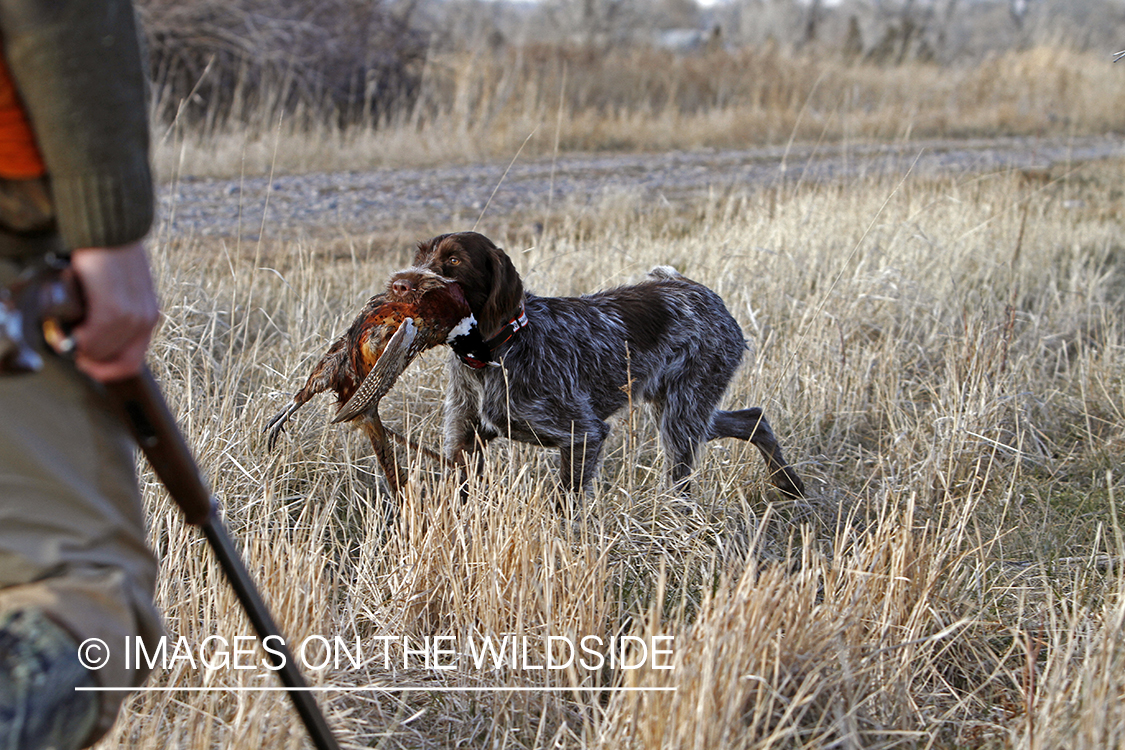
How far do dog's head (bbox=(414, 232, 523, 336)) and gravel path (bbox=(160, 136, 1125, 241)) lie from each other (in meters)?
2.85

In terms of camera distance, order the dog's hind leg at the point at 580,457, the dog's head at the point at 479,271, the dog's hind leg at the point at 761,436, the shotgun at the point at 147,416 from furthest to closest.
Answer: the dog's hind leg at the point at 761,436, the dog's hind leg at the point at 580,457, the dog's head at the point at 479,271, the shotgun at the point at 147,416

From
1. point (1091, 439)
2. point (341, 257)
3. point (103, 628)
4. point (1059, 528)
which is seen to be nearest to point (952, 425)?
point (1059, 528)

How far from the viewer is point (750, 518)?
12.0 ft

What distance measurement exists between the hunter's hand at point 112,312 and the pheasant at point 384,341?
57.7 inches

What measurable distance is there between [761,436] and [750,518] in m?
0.48

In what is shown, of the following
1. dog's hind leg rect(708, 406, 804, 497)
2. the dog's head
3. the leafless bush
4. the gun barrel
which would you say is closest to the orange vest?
the gun barrel

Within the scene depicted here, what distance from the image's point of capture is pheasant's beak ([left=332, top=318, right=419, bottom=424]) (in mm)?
2826

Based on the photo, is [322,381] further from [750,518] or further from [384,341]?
[750,518]

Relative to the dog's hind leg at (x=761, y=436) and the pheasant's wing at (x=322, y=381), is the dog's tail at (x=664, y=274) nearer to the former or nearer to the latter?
the dog's hind leg at (x=761, y=436)

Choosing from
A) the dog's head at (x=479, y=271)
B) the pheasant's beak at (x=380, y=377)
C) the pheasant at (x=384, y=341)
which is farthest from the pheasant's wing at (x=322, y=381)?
the dog's head at (x=479, y=271)

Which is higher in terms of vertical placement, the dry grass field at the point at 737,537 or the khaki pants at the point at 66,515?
the khaki pants at the point at 66,515

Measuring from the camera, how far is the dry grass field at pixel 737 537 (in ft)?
7.35

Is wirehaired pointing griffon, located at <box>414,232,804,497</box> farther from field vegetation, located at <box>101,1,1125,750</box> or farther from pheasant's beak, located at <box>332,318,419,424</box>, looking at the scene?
pheasant's beak, located at <box>332,318,419,424</box>

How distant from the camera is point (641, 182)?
10672 millimetres
